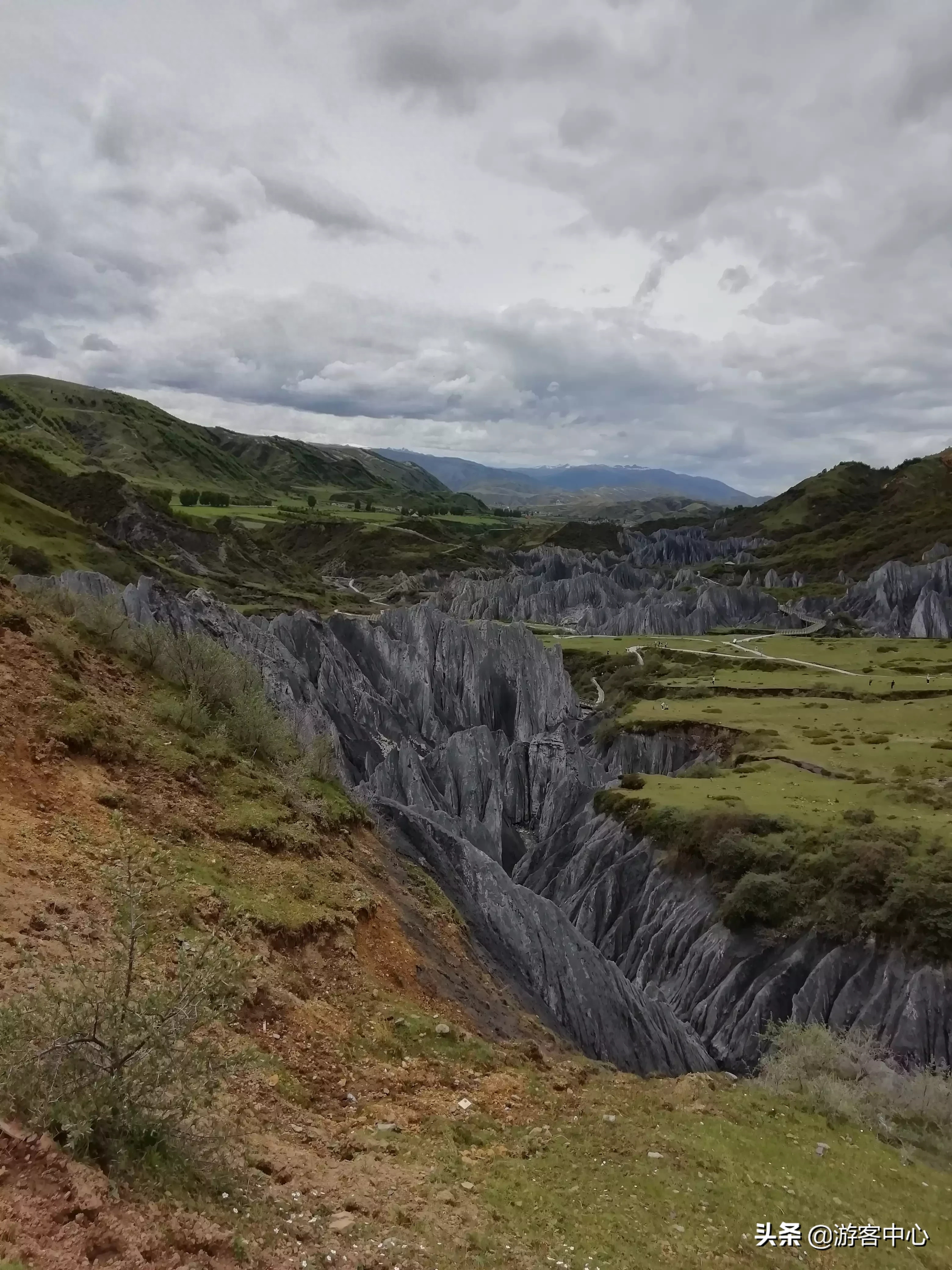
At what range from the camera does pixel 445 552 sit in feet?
492

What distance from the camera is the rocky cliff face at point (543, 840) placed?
21.1m

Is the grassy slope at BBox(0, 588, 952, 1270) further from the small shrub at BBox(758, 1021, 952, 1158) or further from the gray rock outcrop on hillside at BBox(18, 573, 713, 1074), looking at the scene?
the gray rock outcrop on hillside at BBox(18, 573, 713, 1074)

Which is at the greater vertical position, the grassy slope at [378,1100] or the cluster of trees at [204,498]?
the cluster of trees at [204,498]

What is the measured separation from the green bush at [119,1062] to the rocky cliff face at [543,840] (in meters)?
12.7

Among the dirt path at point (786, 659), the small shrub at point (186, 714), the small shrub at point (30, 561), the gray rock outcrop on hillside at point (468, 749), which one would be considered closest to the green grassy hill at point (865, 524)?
the dirt path at point (786, 659)

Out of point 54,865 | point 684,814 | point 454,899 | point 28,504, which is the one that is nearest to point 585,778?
point 684,814

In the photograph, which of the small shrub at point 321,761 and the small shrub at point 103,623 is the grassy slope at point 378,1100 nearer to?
the small shrub at point 321,761

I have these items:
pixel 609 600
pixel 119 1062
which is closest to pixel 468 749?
pixel 119 1062

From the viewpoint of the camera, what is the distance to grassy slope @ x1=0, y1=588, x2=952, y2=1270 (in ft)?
24.2

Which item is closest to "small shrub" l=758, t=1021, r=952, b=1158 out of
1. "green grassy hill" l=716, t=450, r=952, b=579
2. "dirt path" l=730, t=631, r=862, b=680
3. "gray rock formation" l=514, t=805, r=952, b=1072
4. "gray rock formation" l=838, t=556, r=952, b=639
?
"gray rock formation" l=514, t=805, r=952, b=1072

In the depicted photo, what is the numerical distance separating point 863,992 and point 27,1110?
25482mm

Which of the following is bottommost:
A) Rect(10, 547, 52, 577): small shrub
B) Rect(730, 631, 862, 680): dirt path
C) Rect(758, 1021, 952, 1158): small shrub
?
Rect(758, 1021, 952, 1158): small shrub

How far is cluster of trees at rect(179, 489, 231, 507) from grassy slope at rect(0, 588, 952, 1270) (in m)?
151

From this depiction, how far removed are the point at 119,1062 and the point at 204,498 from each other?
173108mm
